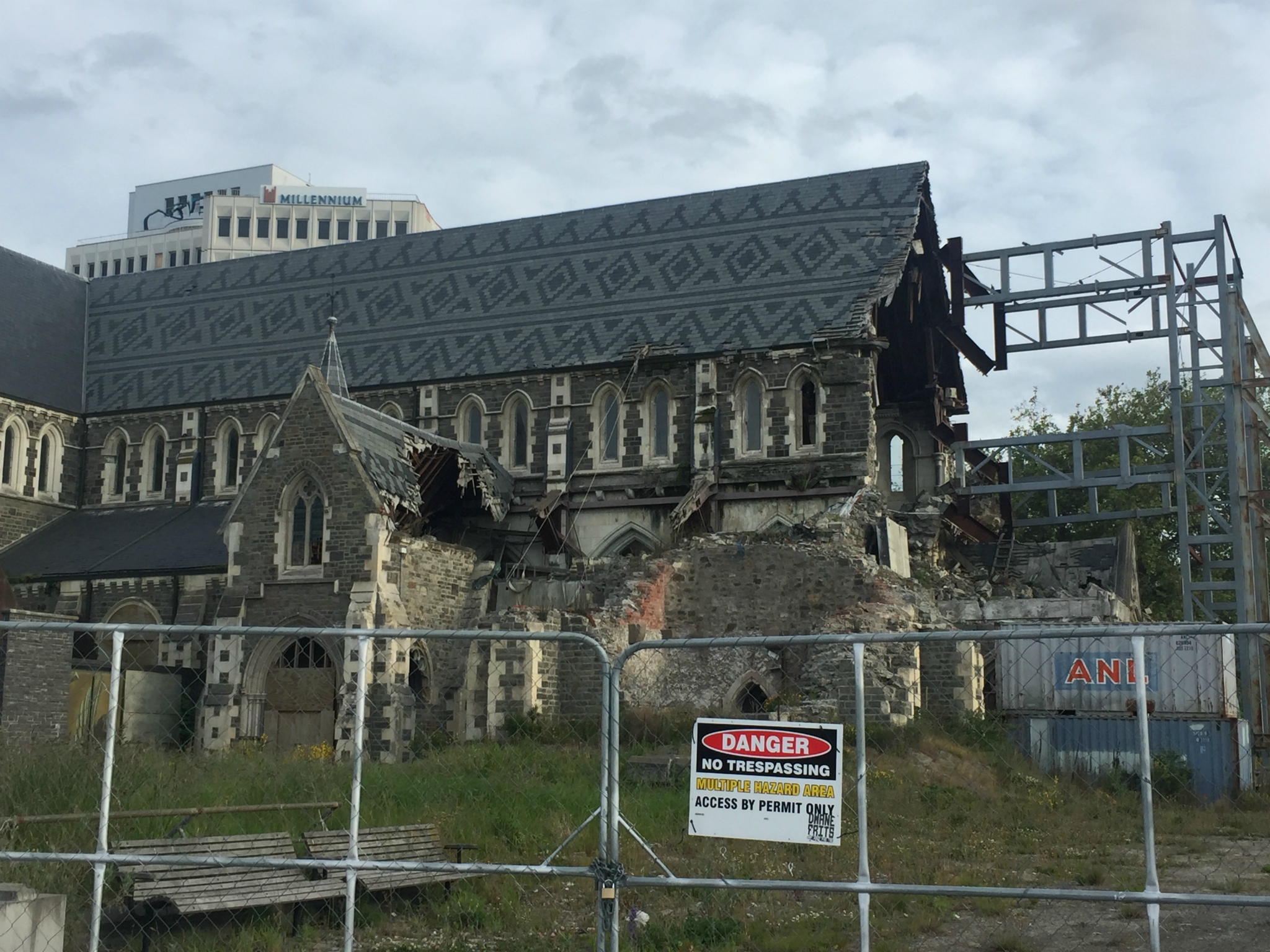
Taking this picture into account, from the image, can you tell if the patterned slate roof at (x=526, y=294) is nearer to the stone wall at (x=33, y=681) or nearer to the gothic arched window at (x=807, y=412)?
the gothic arched window at (x=807, y=412)

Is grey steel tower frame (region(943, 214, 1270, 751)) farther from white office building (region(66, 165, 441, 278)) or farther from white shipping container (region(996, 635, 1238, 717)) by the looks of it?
white office building (region(66, 165, 441, 278))

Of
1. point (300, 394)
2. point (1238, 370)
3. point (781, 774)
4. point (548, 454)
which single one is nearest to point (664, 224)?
point (548, 454)

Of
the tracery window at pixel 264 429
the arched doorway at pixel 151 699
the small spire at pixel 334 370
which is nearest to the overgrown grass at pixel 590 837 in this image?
Answer: the arched doorway at pixel 151 699

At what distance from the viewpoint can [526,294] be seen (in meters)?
36.5

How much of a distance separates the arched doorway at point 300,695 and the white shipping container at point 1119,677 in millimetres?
12557

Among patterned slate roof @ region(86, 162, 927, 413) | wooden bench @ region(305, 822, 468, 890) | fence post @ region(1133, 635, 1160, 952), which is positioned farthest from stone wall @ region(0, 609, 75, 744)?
fence post @ region(1133, 635, 1160, 952)

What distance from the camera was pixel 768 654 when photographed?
24.4 meters

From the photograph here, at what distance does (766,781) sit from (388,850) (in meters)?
5.05

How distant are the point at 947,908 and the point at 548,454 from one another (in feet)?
71.8

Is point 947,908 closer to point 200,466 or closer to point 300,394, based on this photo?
point 300,394

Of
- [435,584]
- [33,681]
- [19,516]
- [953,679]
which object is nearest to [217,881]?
[33,681]

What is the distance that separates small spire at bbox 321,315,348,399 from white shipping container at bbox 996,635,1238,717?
59.9 ft

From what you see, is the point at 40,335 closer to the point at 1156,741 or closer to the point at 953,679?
the point at 953,679

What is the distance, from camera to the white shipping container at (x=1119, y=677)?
21906mm
